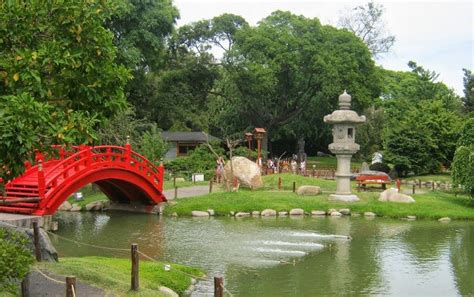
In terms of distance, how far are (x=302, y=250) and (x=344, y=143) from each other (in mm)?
11260

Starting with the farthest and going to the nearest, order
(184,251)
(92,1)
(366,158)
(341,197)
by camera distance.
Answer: (366,158) < (341,197) < (184,251) < (92,1)

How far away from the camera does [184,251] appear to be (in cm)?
1900

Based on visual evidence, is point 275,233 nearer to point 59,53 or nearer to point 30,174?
point 30,174

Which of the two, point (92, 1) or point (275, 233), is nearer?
point (92, 1)

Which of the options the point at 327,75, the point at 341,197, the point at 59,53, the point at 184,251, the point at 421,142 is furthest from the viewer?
the point at 327,75

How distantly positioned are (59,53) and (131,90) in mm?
38614

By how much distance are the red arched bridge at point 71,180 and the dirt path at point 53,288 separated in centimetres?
637

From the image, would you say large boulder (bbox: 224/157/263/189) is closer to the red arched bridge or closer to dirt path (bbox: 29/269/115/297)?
the red arched bridge

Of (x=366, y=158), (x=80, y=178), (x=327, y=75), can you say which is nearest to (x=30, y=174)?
(x=80, y=178)

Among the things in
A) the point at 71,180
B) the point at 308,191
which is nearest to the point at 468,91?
the point at 308,191

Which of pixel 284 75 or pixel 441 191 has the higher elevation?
pixel 284 75

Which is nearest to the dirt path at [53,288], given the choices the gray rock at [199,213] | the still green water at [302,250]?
the still green water at [302,250]

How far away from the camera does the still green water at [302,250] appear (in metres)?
15.2

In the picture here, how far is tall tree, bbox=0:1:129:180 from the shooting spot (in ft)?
26.0
